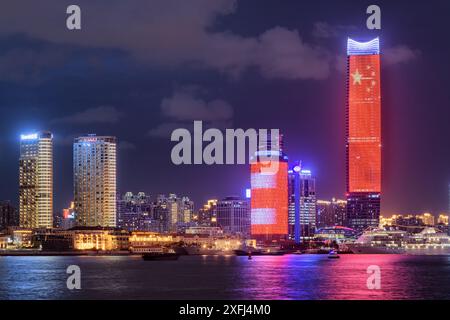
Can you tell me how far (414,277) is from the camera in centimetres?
9481

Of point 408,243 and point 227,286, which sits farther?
point 408,243

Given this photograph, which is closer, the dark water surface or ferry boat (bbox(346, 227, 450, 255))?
the dark water surface

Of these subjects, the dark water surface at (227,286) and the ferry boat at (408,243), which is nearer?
the dark water surface at (227,286)

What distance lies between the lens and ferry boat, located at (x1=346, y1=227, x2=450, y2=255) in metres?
190

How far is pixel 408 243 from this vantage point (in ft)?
634

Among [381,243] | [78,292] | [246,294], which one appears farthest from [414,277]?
[381,243]

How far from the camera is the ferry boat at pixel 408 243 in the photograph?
190 metres

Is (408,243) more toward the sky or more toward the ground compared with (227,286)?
more toward the ground
